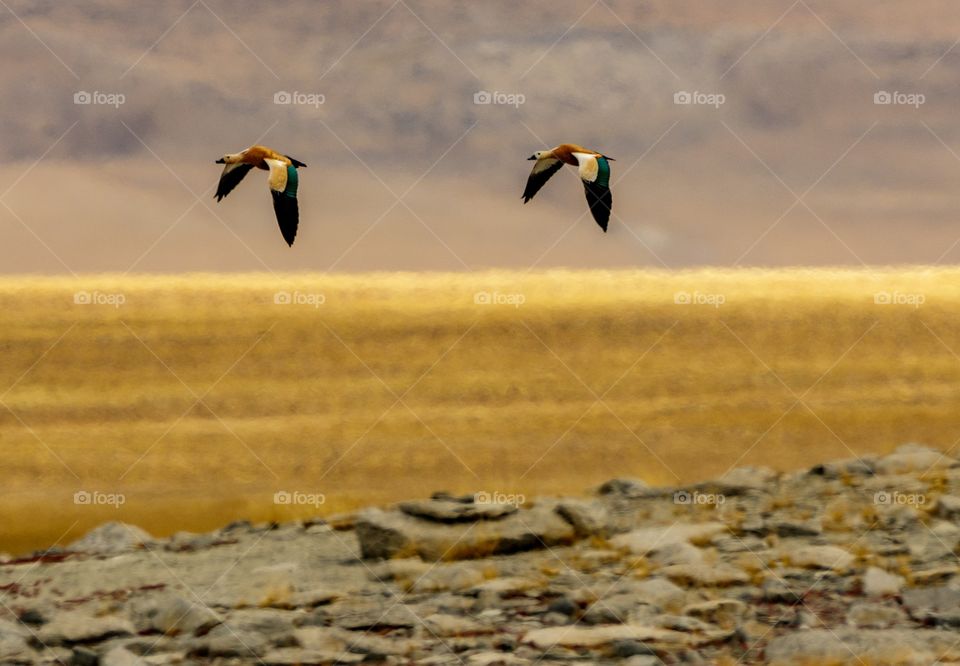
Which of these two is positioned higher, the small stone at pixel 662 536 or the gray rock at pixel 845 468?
the gray rock at pixel 845 468

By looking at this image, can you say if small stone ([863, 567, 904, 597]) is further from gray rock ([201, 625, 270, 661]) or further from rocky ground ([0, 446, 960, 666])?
gray rock ([201, 625, 270, 661])

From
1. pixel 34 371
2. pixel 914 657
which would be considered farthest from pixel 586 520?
pixel 34 371

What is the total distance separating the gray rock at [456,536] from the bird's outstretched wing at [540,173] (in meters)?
6.61

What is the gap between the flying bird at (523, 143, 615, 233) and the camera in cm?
2731

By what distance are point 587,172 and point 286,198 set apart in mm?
4905

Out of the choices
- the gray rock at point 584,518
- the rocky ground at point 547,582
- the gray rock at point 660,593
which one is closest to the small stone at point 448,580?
the rocky ground at point 547,582

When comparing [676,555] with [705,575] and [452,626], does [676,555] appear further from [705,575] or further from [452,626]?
[452,626]

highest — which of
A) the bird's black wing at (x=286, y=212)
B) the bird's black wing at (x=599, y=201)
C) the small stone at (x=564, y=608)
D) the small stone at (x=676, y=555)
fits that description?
the bird's black wing at (x=599, y=201)

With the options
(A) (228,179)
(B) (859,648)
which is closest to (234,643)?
(B) (859,648)

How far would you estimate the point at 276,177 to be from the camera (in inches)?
1018

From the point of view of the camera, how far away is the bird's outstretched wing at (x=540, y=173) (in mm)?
28922

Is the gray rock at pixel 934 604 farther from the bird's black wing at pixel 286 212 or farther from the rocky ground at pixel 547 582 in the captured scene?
the bird's black wing at pixel 286 212

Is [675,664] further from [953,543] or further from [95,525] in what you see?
[95,525]

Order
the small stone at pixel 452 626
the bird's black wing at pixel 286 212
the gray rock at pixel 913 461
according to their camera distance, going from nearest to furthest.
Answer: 1. the small stone at pixel 452 626
2. the bird's black wing at pixel 286 212
3. the gray rock at pixel 913 461
